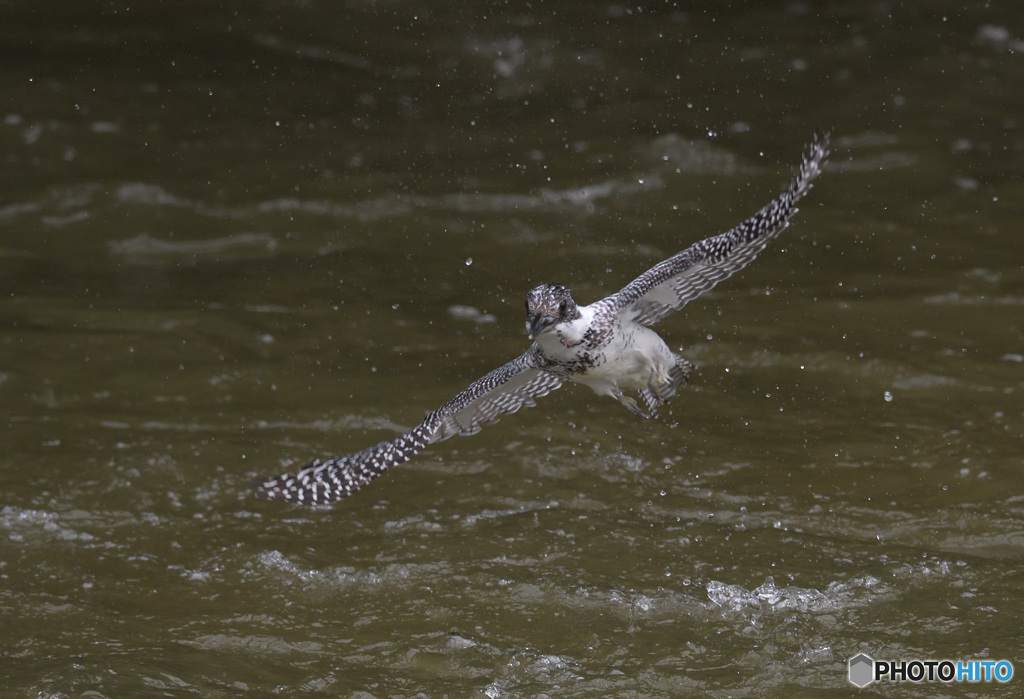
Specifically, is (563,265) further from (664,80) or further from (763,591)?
(763,591)

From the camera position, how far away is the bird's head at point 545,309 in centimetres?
440

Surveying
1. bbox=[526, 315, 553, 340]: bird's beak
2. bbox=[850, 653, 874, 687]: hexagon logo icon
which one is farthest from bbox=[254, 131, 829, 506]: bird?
bbox=[850, 653, 874, 687]: hexagon logo icon

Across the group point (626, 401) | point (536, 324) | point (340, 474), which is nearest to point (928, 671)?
point (626, 401)

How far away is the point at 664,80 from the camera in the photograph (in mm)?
10016

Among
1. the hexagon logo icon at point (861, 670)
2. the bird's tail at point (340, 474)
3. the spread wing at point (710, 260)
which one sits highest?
the spread wing at point (710, 260)

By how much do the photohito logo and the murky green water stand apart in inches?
2.8

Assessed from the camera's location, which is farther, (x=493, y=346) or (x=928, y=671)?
(x=493, y=346)

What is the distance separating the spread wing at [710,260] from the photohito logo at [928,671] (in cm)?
165

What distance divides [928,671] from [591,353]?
1756 mm

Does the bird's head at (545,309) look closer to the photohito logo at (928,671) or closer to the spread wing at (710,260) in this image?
the spread wing at (710,260)

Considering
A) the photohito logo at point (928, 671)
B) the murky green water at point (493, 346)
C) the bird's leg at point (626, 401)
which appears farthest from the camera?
the bird's leg at point (626, 401)

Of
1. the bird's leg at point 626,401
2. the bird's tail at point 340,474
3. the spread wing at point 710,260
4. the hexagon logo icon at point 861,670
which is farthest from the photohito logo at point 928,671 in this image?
the bird's tail at point 340,474

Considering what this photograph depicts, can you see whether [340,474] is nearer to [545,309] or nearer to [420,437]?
[420,437]

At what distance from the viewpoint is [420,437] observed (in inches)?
185
